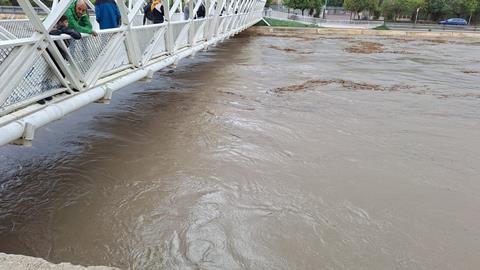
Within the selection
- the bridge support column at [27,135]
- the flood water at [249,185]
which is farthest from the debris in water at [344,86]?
the bridge support column at [27,135]

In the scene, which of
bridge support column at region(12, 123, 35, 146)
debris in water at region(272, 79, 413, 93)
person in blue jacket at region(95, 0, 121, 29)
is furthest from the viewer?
debris in water at region(272, 79, 413, 93)

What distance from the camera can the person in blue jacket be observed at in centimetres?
620

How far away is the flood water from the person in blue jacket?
2021 millimetres

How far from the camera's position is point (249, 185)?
580cm

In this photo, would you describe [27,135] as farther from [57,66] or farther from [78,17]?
[78,17]

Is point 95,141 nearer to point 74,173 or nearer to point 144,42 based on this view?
point 74,173

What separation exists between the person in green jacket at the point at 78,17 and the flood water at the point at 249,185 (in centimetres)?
203

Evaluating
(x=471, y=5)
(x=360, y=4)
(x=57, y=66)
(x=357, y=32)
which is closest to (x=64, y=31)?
(x=57, y=66)

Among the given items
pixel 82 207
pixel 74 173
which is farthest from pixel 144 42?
pixel 82 207

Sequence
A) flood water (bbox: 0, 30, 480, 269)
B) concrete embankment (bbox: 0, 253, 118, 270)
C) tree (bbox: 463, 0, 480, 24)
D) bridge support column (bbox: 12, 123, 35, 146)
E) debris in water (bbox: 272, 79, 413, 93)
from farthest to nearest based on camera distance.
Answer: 1. tree (bbox: 463, 0, 480, 24)
2. debris in water (bbox: 272, 79, 413, 93)
3. flood water (bbox: 0, 30, 480, 269)
4. bridge support column (bbox: 12, 123, 35, 146)
5. concrete embankment (bbox: 0, 253, 118, 270)

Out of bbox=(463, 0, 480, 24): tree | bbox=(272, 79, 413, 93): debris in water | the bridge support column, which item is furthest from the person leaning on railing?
bbox=(463, 0, 480, 24): tree

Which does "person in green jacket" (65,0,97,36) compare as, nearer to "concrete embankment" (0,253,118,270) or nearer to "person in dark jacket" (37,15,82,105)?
"person in dark jacket" (37,15,82,105)

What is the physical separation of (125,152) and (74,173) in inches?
42.1

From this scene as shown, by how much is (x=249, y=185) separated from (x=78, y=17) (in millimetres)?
3047
